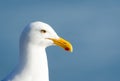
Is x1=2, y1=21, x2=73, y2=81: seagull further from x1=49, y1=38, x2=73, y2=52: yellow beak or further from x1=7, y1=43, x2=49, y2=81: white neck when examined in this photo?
x1=49, y1=38, x2=73, y2=52: yellow beak

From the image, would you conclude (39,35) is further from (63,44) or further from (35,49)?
(63,44)

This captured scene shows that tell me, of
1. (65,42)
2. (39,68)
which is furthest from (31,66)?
(65,42)

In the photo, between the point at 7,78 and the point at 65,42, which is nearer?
the point at 7,78

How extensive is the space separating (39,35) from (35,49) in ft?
1.58

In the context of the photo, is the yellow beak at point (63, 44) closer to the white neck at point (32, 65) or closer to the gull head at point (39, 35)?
the gull head at point (39, 35)

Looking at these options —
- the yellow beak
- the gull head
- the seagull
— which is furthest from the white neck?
the yellow beak

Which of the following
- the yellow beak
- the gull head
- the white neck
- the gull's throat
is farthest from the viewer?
the yellow beak

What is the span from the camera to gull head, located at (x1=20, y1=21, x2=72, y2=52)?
21047 millimetres

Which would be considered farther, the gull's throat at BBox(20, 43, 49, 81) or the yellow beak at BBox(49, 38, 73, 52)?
the yellow beak at BBox(49, 38, 73, 52)

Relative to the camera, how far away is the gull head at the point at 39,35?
21047 millimetres

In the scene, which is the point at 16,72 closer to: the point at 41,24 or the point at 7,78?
the point at 7,78

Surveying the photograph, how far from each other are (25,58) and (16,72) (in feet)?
2.41

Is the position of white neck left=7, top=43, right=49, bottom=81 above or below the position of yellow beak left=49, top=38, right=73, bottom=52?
below

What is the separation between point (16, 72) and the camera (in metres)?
20.5
